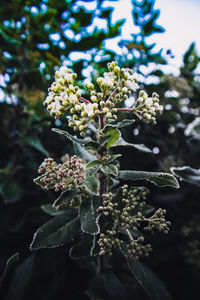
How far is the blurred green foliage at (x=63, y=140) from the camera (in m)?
2.39

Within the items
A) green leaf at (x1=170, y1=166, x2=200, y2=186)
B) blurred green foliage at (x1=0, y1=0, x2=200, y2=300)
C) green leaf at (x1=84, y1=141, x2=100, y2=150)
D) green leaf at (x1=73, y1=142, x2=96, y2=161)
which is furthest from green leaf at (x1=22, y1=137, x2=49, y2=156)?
green leaf at (x1=170, y1=166, x2=200, y2=186)

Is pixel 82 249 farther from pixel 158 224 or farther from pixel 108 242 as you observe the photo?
pixel 158 224

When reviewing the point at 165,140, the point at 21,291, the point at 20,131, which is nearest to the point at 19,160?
the point at 20,131

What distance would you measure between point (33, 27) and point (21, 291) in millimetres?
2646

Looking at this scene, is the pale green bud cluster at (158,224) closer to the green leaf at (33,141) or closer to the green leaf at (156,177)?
the green leaf at (156,177)

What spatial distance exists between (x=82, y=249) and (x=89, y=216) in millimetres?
355

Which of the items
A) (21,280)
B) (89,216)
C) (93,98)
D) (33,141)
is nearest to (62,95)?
(93,98)

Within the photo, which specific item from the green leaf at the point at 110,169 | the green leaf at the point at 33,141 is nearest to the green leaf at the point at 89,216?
the green leaf at the point at 110,169

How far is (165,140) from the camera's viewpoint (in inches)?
123

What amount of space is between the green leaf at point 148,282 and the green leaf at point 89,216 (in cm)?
45

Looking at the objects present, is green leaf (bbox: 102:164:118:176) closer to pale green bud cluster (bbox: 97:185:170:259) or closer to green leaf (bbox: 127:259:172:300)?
pale green bud cluster (bbox: 97:185:170:259)

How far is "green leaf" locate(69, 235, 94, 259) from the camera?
5.10ft

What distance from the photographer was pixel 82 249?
158 cm

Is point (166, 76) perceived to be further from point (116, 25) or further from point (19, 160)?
point (19, 160)
